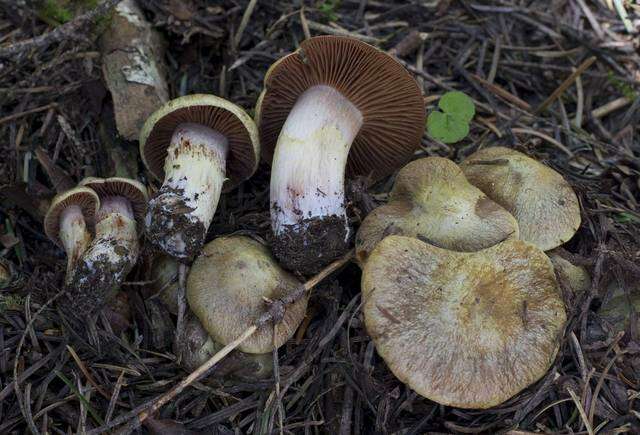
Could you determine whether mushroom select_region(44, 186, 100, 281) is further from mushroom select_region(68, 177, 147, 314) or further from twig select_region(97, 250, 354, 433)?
twig select_region(97, 250, 354, 433)

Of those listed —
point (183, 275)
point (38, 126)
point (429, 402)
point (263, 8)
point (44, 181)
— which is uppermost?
point (263, 8)

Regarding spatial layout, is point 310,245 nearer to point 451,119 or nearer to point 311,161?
point 311,161

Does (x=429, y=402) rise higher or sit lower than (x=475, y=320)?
lower

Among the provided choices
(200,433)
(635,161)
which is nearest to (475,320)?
(200,433)

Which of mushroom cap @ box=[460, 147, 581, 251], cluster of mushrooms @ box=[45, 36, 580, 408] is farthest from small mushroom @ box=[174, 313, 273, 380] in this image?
mushroom cap @ box=[460, 147, 581, 251]

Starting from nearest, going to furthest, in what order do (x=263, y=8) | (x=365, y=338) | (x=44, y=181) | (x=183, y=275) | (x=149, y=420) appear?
(x=149, y=420)
(x=365, y=338)
(x=183, y=275)
(x=44, y=181)
(x=263, y=8)

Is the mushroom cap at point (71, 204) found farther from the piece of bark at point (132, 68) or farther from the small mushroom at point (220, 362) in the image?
the small mushroom at point (220, 362)

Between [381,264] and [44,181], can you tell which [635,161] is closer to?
[381,264]
